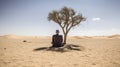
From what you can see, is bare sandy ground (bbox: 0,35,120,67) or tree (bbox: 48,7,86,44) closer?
bare sandy ground (bbox: 0,35,120,67)

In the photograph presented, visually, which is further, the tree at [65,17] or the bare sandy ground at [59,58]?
the tree at [65,17]

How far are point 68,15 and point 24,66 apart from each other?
48.0 ft

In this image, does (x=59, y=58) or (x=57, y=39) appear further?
(x=57, y=39)

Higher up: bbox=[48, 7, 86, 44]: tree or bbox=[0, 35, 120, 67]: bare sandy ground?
bbox=[48, 7, 86, 44]: tree

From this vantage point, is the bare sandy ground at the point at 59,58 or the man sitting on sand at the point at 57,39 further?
the man sitting on sand at the point at 57,39

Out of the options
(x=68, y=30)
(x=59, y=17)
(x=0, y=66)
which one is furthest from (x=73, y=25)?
(x=0, y=66)

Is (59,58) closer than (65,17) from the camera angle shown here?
Yes

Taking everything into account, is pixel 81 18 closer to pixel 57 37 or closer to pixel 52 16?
pixel 52 16

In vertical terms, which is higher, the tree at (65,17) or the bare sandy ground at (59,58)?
the tree at (65,17)

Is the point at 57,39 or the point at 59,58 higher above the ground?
the point at 57,39

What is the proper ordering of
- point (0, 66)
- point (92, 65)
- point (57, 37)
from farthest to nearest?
point (57, 37) < point (92, 65) < point (0, 66)

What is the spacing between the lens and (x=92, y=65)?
7.67m

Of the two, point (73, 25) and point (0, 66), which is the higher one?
point (73, 25)

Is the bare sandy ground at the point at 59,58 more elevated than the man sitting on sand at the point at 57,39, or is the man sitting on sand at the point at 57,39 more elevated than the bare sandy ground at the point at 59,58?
the man sitting on sand at the point at 57,39
